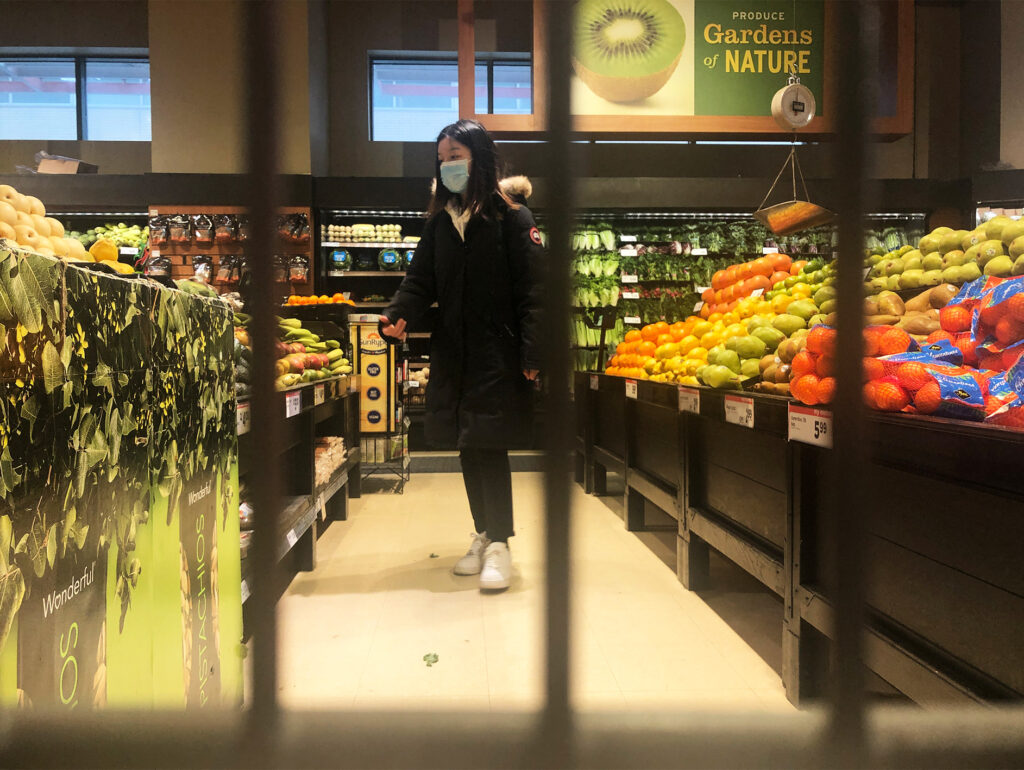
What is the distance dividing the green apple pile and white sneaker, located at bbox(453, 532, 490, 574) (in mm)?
1610

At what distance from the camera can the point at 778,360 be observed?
209 cm

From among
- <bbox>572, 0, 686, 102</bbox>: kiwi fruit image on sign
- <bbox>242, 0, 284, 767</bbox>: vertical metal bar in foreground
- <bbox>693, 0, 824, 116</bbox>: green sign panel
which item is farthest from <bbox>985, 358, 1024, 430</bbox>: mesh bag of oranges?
<bbox>693, 0, 824, 116</bbox>: green sign panel

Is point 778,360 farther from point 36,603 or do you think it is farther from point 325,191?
point 325,191

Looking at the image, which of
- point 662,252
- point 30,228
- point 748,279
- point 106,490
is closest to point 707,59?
point 662,252

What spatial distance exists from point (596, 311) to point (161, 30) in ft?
14.1

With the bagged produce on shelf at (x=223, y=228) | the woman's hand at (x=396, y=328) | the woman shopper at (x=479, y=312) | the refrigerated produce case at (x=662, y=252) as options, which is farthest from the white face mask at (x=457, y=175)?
the bagged produce on shelf at (x=223, y=228)

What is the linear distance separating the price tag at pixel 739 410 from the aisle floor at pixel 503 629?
606mm

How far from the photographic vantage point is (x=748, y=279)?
10.4 ft

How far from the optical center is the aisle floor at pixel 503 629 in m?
1.62

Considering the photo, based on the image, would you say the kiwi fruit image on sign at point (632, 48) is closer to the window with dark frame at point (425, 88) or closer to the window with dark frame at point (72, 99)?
the window with dark frame at point (425, 88)

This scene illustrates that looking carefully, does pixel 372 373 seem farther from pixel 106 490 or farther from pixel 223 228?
pixel 106 490

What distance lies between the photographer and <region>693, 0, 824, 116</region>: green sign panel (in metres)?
4.52

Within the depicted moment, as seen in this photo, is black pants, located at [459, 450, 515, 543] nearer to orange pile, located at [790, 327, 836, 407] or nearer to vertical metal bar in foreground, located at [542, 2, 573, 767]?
orange pile, located at [790, 327, 836, 407]

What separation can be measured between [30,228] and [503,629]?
1665 mm
